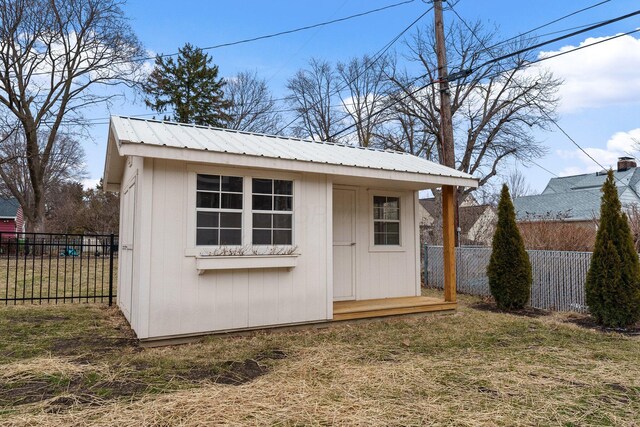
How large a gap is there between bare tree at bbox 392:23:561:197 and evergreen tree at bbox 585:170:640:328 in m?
12.2

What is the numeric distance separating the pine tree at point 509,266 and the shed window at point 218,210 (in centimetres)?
493

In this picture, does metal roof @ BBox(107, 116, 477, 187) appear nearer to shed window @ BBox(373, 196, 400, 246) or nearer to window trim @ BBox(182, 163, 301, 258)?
window trim @ BBox(182, 163, 301, 258)

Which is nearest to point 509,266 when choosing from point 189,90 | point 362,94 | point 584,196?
point 584,196

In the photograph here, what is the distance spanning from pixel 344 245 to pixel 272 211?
1.93 m

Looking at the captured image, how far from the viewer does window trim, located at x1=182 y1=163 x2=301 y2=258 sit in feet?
16.4

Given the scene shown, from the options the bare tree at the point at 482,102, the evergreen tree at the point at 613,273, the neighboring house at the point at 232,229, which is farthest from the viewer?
the bare tree at the point at 482,102

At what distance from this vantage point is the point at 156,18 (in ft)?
41.4

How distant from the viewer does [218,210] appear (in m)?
5.19

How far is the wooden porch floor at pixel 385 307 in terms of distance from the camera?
6180 millimetres

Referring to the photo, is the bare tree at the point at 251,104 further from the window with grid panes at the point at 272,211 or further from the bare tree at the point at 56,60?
the window with grid panes at the point at 272,211

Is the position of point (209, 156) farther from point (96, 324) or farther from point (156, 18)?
point (156, 18)

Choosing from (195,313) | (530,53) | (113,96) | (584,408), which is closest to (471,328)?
(584,408)

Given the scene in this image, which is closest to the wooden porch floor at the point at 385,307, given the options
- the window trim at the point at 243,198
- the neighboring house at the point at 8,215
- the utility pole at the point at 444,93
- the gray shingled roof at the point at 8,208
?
the window trim at the point at 243,198

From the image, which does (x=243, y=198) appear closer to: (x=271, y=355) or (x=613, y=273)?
(x=271, y=355)
